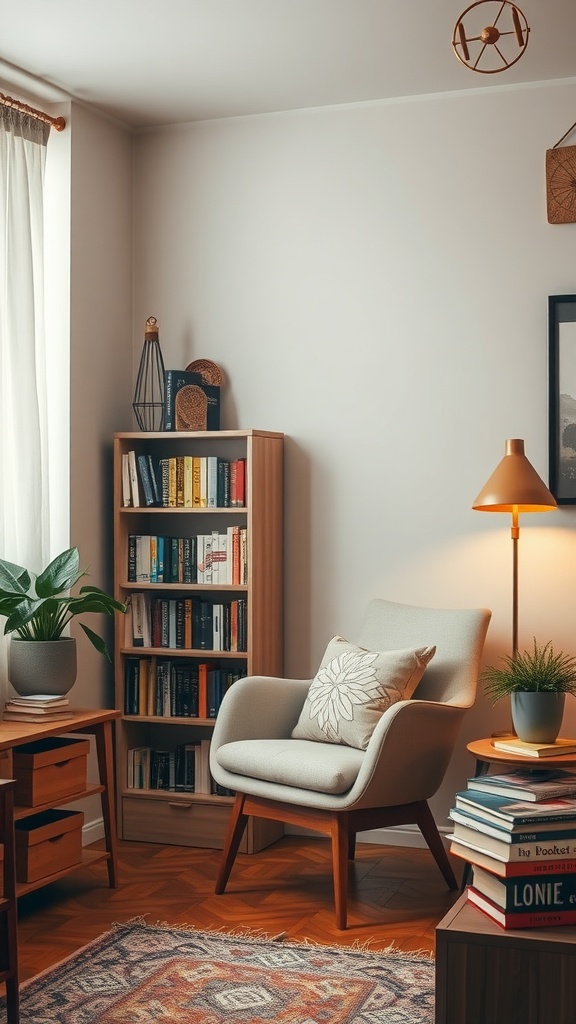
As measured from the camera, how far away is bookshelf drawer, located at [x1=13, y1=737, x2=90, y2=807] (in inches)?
129

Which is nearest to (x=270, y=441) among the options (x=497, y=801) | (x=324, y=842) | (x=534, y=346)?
(x=534, y=346)

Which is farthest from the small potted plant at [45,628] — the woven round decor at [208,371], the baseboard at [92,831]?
the woven round decor at [208,371]

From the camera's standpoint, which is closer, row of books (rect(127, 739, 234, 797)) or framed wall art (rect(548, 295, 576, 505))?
framed wall art (rect(548, 295, 576, 505))

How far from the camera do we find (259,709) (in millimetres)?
3678

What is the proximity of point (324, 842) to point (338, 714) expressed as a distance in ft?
2.90

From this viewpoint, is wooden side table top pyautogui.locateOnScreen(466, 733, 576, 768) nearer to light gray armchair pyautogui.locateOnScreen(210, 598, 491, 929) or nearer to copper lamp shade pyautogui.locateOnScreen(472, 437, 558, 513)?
light gray armchair pyautogui.locateOnScreen(210, 598, 491, 929)

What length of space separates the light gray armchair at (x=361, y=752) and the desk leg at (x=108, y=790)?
356 mm

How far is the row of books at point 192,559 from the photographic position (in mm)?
4047

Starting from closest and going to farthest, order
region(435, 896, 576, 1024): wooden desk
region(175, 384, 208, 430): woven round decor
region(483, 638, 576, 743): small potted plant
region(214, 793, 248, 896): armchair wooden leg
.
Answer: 1. region(435, 896, 576, 1024): wooden desk
2. region(483, 638, 576, 743): small potted plant
3. region(214, 793, 248, 896): armchair wooden leg
4. region(175, 384, 208, 430): woven round decor

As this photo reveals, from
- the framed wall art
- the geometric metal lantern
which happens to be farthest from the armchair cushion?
the geometric metal lantern

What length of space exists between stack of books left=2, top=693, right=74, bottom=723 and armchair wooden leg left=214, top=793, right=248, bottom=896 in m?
0.64

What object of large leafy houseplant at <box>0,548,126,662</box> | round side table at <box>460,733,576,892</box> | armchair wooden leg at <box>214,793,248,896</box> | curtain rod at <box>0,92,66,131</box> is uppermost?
curtain rod at <box>0,92,66,131</box>

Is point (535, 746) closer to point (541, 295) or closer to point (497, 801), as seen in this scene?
point (497, 801)

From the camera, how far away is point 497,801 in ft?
6.75
